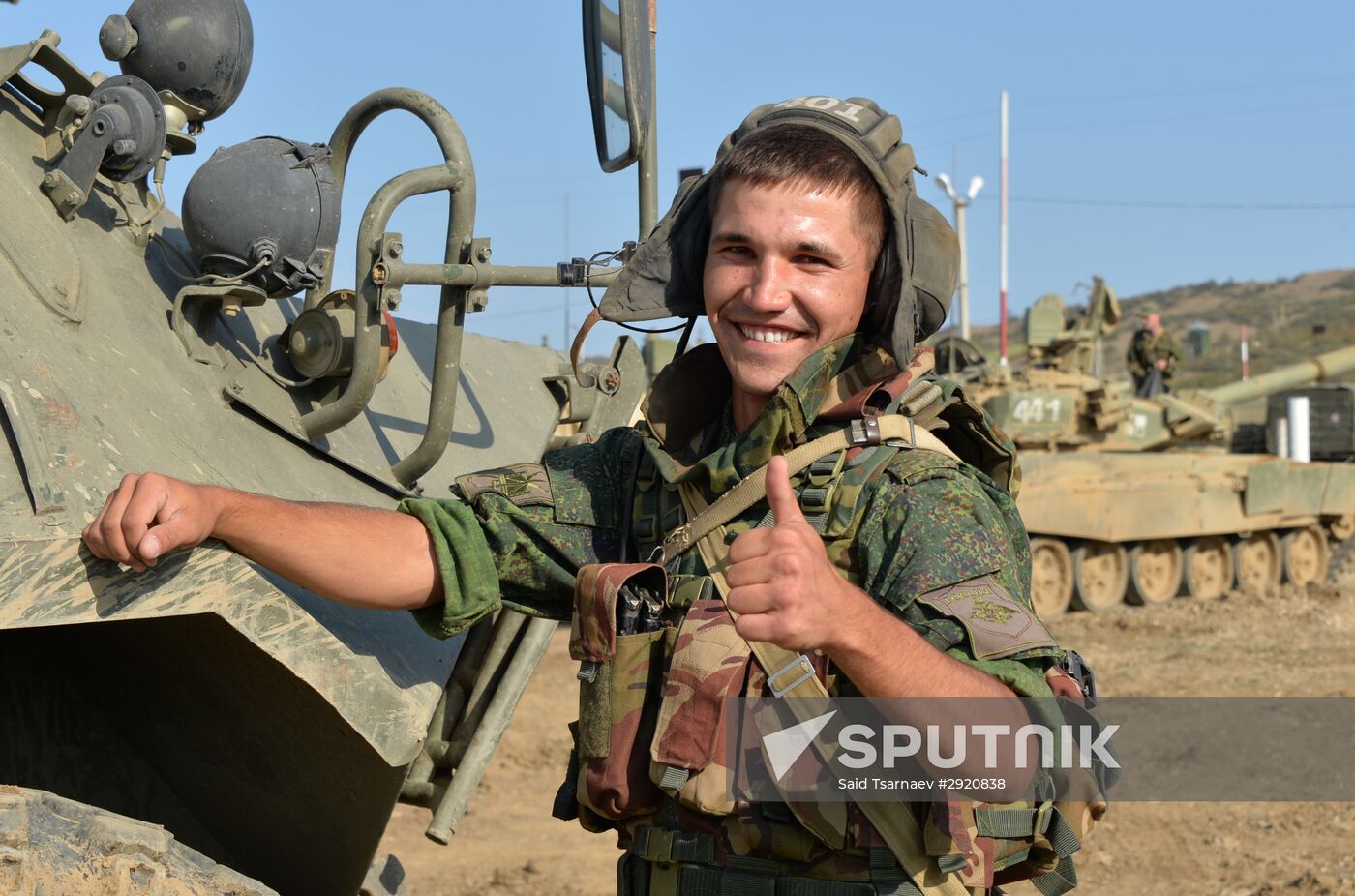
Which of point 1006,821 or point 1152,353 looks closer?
point 1006,821

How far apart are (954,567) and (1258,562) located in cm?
1470

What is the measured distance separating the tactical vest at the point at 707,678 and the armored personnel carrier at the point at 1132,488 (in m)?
10.9

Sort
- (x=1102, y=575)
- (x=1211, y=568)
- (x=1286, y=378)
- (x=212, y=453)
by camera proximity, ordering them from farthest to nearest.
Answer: (x=1286, y=378), (x=1211, y=568), (x=1102, y=575), (x=212, y=453)

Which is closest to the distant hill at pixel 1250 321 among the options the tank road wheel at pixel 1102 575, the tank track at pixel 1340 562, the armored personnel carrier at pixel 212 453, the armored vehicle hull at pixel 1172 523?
the tank track at pixel 1340 562

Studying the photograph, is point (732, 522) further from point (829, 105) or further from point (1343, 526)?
point (1343, 526)

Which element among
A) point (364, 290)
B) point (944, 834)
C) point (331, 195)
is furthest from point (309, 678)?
point (331, 195)

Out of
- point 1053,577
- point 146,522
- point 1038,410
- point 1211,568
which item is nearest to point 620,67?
point 146,522

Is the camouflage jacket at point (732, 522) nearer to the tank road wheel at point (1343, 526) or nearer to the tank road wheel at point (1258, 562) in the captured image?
the tank road wheel at point (1258, 562)

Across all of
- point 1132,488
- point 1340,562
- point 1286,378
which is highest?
point 1286,378

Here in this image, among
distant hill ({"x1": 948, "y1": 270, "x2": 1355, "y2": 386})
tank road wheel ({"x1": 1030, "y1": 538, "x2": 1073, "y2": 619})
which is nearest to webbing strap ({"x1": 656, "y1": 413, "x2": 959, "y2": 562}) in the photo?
tank road wheel ({"x1": 1030, "y1": 538, "x2": 1073, "y2": 619})

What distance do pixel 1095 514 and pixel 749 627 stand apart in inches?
487

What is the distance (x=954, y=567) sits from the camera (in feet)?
6.52

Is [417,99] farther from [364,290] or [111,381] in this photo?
[111,381]

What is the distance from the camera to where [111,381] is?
2.44 m
